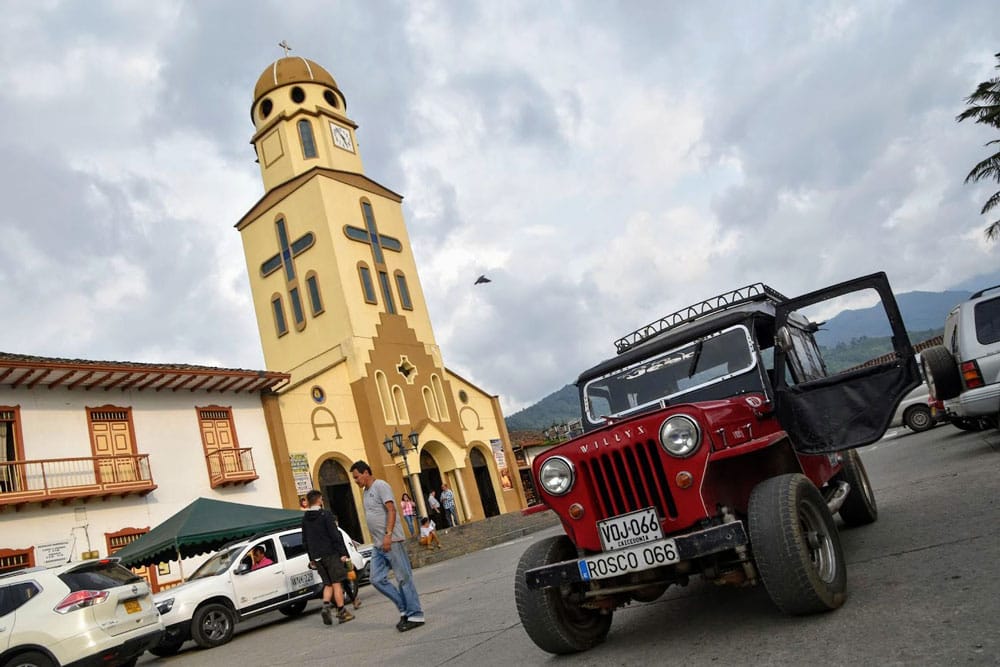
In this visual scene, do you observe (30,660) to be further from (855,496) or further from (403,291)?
(403,291)

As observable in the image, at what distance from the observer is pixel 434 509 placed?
1135 inches

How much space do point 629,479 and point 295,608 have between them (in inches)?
394

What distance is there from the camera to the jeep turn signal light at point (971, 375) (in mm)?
8445

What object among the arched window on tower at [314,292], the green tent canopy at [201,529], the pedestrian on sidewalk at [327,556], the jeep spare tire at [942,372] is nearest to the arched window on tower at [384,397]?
the arched window on tower at [314,292]

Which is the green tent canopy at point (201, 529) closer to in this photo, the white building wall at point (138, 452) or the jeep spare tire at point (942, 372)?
the white building wall at point (138, 452)

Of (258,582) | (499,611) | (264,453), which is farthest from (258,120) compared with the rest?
(499,611)

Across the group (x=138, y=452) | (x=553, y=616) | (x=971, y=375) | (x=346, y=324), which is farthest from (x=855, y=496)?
(x=346, y=324)

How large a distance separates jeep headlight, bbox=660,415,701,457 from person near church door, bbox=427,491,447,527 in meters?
25.1

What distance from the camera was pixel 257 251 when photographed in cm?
3384

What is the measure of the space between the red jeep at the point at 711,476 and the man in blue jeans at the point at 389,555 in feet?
8.48

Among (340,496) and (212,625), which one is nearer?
(212,625)

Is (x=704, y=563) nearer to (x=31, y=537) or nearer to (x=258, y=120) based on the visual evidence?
(x=31, y=537)

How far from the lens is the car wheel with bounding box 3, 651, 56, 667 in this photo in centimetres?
767

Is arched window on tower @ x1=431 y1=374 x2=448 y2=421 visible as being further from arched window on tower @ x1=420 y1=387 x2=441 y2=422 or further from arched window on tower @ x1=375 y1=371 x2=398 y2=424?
arched window on tower @ x1=375 y1=371 x2=398 y2=424
